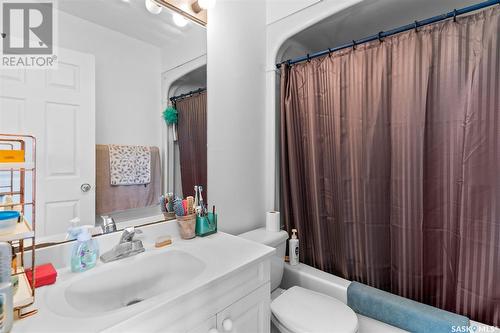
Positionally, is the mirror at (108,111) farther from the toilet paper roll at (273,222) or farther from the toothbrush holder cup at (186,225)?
the toilet paper roll at (273,222)

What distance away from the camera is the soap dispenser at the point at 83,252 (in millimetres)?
849

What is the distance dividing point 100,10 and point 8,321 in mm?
1084

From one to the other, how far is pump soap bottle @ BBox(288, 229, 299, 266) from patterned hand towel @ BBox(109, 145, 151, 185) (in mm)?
1013

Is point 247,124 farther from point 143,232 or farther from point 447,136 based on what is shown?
point 447,136

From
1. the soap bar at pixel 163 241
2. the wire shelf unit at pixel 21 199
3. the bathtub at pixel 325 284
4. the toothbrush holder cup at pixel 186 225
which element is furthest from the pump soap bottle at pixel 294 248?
the wire shelf unit at pixel 21 199

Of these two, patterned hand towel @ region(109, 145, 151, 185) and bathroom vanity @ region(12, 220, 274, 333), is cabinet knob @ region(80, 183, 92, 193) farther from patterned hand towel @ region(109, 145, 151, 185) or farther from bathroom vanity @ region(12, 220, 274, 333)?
bathroom vanity @ region(12, 220, 274, 333)

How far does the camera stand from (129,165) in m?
1.08

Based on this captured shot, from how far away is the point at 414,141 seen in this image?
4.23 ft

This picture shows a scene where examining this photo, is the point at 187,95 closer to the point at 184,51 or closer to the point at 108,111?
the point at 184,51

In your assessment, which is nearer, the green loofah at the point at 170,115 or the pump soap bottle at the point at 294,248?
the green loofah at the point at 170,115

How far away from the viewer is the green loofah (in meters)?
1.21

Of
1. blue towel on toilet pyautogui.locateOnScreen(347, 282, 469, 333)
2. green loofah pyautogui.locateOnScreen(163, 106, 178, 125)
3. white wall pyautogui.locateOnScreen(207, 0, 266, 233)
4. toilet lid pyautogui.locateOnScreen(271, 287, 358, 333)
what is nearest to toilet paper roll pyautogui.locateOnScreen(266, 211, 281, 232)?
white wall pyautogui.locateOnScreen(207, 0, 266, 233)

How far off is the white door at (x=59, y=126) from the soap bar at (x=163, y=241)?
0.91ft

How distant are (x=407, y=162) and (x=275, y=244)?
2.89 feet
